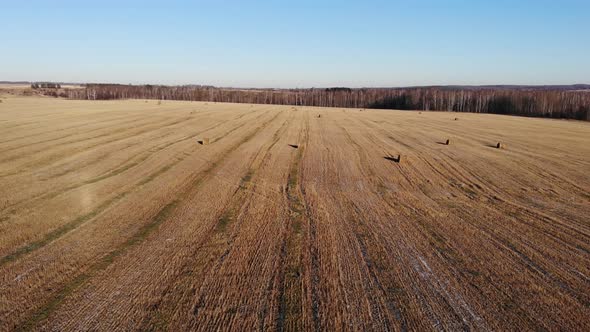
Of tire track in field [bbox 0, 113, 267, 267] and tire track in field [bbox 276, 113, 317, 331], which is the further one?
tire track in field [bbox 0, 113, 267, 267]

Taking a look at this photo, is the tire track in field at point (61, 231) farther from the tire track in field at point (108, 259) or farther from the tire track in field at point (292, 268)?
the tire track in field at point (292, 268)

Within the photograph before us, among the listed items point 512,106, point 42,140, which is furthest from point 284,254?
point 512,106

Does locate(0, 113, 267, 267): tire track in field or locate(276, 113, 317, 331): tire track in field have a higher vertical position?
locate(0, 113, 267, 267): tire track in field

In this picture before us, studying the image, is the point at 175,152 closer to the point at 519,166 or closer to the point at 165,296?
the point at 165,296

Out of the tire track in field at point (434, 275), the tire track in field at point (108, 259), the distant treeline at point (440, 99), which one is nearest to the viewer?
the tire track in field at point (108, 259)

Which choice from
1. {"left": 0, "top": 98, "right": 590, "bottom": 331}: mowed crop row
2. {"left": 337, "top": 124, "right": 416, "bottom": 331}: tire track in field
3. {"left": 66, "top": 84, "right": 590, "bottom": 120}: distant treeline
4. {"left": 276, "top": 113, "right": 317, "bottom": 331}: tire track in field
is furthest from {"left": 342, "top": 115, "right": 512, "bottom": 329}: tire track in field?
{"left": 66, "top": 84, "right": 590, "bottom": 120}: distant treeline

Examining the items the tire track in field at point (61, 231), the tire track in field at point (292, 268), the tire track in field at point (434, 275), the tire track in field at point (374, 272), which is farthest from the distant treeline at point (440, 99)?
the tire track in field at point (61, 231)

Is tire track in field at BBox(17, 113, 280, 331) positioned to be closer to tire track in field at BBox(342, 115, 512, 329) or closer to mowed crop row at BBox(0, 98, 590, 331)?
mowed crop row at BBox(0, 98, 590, 331)

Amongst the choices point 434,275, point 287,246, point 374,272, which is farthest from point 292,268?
point 434,275
